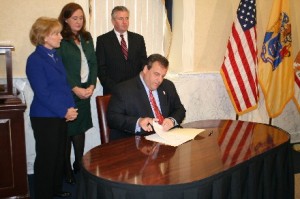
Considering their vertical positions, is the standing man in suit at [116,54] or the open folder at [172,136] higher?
the standing man in suit at [116,54]

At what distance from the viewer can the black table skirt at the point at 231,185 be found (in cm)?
160

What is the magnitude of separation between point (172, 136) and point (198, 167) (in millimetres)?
539

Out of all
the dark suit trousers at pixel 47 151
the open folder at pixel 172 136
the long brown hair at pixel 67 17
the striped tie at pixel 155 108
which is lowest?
the dark suit trousers at pixel 47 151

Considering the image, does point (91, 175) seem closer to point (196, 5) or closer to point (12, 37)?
point (12, 37)

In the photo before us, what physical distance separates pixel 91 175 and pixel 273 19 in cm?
355

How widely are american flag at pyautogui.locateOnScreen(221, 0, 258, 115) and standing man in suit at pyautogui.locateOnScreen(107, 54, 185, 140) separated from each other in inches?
72.7

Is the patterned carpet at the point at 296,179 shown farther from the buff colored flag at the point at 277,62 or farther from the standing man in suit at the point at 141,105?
the standing man in suit at the point at 141,105

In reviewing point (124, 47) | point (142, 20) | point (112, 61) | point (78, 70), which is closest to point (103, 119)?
point (78, 70)

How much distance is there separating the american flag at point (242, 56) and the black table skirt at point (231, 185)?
190cm

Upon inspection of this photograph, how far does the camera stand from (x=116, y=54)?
3443 millimetres

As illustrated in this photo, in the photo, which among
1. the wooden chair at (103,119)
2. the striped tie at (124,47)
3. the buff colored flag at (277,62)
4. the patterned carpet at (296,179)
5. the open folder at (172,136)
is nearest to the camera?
the open folder at (172,136)

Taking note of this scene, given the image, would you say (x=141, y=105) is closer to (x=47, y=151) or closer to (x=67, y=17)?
(x=47, y=151)

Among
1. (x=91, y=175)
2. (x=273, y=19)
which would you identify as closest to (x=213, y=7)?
(x=273, y=19)

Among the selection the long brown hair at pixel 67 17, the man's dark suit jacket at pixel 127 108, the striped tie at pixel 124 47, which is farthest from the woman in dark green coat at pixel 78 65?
the man's dark suit jacket at pixel 127 108
